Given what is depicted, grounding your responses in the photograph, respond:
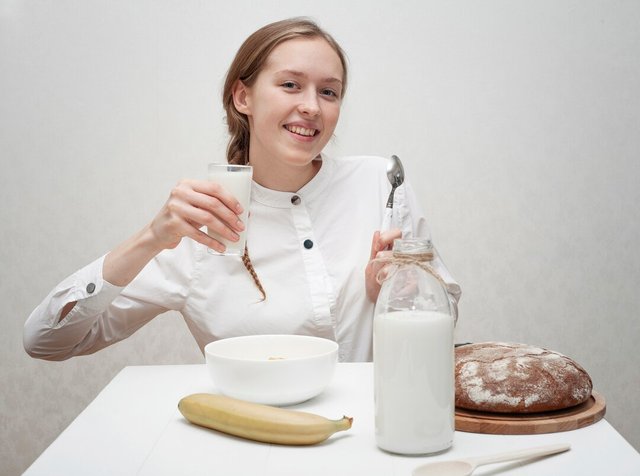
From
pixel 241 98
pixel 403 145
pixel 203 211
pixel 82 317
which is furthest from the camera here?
pixel 403 145

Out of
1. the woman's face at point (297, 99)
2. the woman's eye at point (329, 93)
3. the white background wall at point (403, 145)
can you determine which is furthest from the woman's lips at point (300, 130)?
the white background wall at point (403, 145)

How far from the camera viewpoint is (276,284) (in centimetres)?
175

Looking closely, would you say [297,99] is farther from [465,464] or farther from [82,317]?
[465,464]

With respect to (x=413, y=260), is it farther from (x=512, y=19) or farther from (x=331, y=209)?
(x=512, y=19)

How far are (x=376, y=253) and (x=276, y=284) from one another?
28 centimetres

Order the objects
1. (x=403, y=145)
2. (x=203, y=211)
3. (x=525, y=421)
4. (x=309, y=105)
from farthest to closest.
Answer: (x=403, y=145)
(x=309, y=105)
(x=203, y=211)
(x=525, y=421)

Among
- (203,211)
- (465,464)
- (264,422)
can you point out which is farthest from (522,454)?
(203,211)

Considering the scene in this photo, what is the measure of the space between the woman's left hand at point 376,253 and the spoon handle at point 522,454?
21.3 inches

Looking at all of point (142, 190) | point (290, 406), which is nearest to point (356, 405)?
point (290, 406)

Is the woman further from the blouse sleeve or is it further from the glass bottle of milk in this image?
the glass bottle of milk

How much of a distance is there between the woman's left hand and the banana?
476 millimetres

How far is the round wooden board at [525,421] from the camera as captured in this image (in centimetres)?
103

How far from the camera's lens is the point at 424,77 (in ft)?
8.91

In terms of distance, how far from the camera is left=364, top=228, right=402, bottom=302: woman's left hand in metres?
1.52
